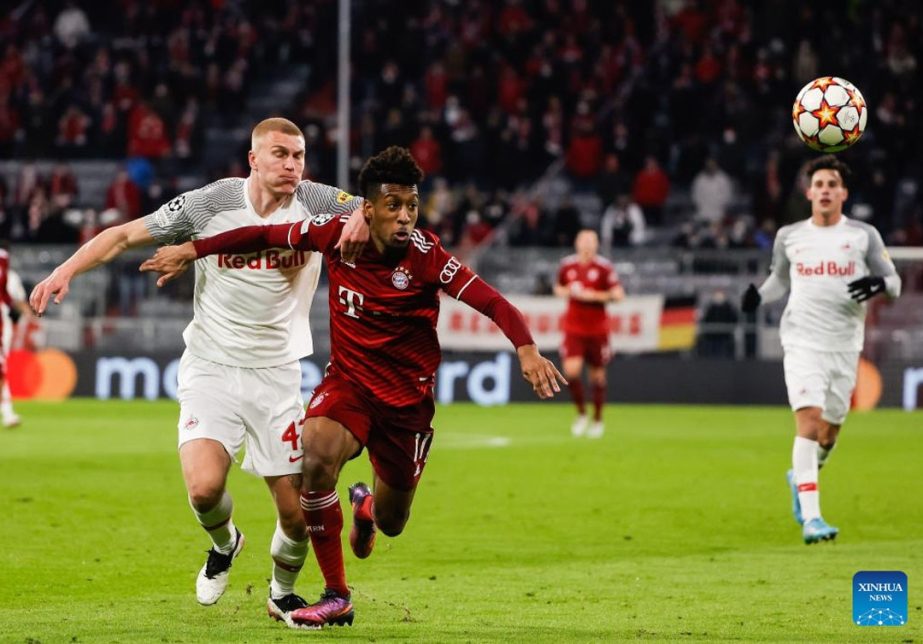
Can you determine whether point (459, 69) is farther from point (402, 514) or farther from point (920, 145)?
point (402, 514)

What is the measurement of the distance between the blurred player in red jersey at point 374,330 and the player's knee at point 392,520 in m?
0.36

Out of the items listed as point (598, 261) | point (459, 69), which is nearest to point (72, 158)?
point (459, 69)

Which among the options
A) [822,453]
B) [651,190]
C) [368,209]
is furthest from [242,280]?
[651,190]

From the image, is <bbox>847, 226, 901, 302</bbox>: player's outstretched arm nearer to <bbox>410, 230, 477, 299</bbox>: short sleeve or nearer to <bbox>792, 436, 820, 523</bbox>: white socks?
<bbox>792, 436, 820, 523</bbox>: white socks

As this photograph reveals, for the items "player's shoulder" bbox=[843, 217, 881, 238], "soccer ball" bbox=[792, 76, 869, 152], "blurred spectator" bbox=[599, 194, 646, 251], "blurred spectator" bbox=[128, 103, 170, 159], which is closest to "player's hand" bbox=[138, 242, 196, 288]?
"soccer ball" bbox=[792, 76, 869, 152]

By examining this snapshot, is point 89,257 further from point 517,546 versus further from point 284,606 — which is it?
point 517,546

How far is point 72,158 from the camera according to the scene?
30.9 meters

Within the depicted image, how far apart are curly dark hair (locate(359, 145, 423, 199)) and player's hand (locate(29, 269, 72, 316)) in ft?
4.62

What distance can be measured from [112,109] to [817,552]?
23070 mm

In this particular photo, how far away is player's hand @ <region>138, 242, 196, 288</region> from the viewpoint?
286 inches

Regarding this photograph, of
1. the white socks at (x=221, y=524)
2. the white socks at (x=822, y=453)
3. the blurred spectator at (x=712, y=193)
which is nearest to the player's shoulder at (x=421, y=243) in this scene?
the white socks at (x=221, y=524)

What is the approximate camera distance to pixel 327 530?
294 inches

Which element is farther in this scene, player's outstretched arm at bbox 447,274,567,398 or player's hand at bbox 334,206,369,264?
player's hand at bbox 334,206,369,264

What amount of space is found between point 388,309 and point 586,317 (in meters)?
12.2
